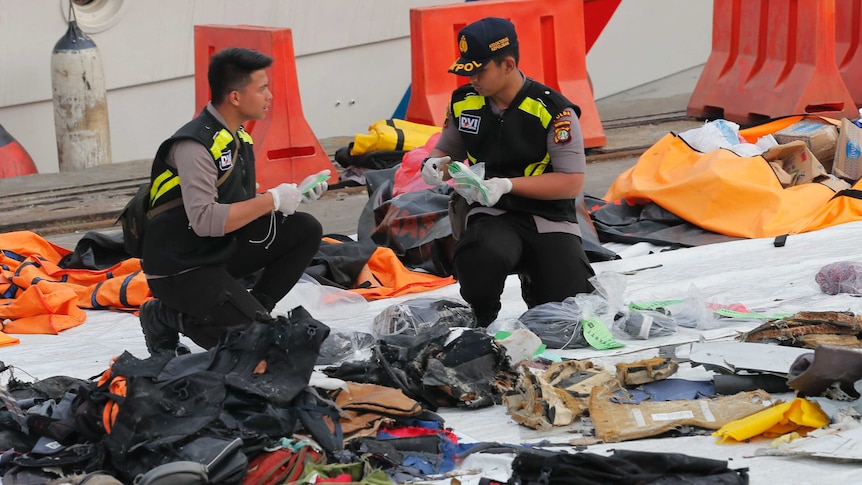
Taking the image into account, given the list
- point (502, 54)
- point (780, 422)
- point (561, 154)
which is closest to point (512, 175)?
point (561, 154)

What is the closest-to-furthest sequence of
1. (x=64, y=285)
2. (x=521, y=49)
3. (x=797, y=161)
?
1. (x=64, y=285)
2. (x=797, y=161)
3. (x=521, y=49)

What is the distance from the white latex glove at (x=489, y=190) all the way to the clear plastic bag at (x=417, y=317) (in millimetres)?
566

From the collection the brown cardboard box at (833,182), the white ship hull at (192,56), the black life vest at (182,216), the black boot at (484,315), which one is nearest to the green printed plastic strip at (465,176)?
the black boot at (484,315)

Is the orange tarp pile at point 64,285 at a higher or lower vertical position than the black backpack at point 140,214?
lower

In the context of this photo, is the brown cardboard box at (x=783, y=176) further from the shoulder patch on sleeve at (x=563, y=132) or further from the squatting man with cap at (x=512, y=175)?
the shoulder patch on sleeve at (x=563, y=132)

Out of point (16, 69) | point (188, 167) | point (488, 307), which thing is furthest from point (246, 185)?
point (16, 69)

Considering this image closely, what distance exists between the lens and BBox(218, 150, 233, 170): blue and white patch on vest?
14.7 ft

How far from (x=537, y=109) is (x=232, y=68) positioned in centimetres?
122

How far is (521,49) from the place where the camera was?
8688 mm

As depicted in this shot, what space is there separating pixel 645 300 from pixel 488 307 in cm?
78

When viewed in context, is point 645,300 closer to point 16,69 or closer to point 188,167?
point 188,167

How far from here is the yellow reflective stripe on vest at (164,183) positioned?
4527 millimetres

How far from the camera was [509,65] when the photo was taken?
15.8 feet

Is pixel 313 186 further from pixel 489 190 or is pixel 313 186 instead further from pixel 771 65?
pixel 771 65
